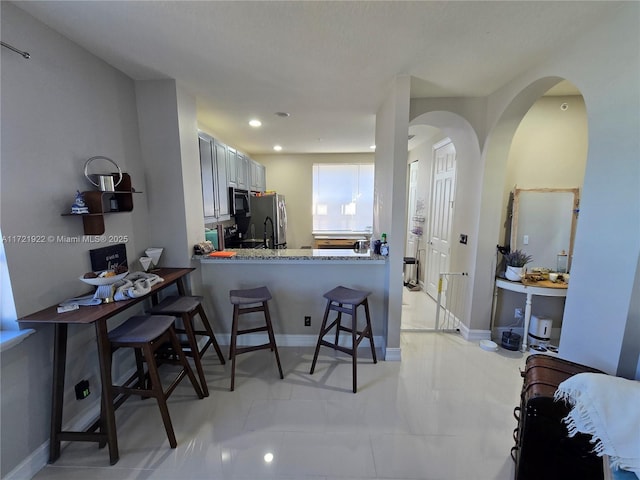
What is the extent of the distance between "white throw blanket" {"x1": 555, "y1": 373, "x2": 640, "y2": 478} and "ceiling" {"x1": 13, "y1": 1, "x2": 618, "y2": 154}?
1836 mm

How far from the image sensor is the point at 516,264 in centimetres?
258

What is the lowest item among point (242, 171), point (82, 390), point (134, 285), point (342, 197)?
point (82, 390)

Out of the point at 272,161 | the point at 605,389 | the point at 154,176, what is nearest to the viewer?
the point at 605,389

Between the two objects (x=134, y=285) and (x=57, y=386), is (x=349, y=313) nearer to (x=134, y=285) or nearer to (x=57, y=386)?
(x=134, y=285)

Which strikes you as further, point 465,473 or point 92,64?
point 92,64

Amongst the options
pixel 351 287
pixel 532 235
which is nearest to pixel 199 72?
pixel 351 287

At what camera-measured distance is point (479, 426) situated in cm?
173

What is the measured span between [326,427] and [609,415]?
1.41 m

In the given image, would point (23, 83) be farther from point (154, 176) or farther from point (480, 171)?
point (480, 171)

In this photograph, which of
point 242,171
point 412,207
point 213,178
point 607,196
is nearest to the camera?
point 607,196

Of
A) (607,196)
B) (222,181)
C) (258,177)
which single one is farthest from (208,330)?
(258,177)

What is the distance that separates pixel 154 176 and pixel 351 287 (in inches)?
81.6

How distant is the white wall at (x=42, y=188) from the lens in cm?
131

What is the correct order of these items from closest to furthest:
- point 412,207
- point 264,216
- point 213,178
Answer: point 213,178
point 264,216
point 412,207
